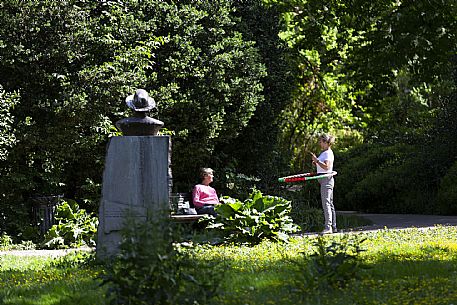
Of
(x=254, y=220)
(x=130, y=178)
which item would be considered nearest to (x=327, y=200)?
(x=254, y=220)

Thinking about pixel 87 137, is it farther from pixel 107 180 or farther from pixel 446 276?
pixel 446 276

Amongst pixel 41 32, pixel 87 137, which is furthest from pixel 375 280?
pixel 41 32

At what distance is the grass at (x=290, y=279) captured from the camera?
5742 millimetres

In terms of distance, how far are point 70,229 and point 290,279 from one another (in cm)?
672

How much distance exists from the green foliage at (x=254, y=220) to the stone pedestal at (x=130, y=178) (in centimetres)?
237

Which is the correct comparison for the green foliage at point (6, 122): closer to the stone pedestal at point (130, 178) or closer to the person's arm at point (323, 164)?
the stone pedestal at point (130, 178)

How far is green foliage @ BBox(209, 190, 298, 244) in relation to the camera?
1048 cm

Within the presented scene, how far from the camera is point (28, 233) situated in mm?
12953

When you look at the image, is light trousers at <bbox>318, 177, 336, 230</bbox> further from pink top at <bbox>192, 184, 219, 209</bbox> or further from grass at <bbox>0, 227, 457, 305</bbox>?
grass at <bbox>0, 227, 457, 305</bbox>

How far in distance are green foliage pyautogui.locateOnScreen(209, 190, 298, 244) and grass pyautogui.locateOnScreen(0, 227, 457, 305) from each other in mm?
640

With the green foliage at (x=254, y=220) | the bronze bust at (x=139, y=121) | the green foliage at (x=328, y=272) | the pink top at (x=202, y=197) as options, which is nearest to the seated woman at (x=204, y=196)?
the pink top at (x=202, y=197)

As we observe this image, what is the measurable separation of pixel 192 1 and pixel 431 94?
1699 centimetres

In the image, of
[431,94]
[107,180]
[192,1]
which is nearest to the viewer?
[107,180]

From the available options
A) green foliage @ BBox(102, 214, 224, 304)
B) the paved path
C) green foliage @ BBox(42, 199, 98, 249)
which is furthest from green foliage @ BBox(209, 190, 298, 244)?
green foliage @ BBox(102, 214, 224, 304)
